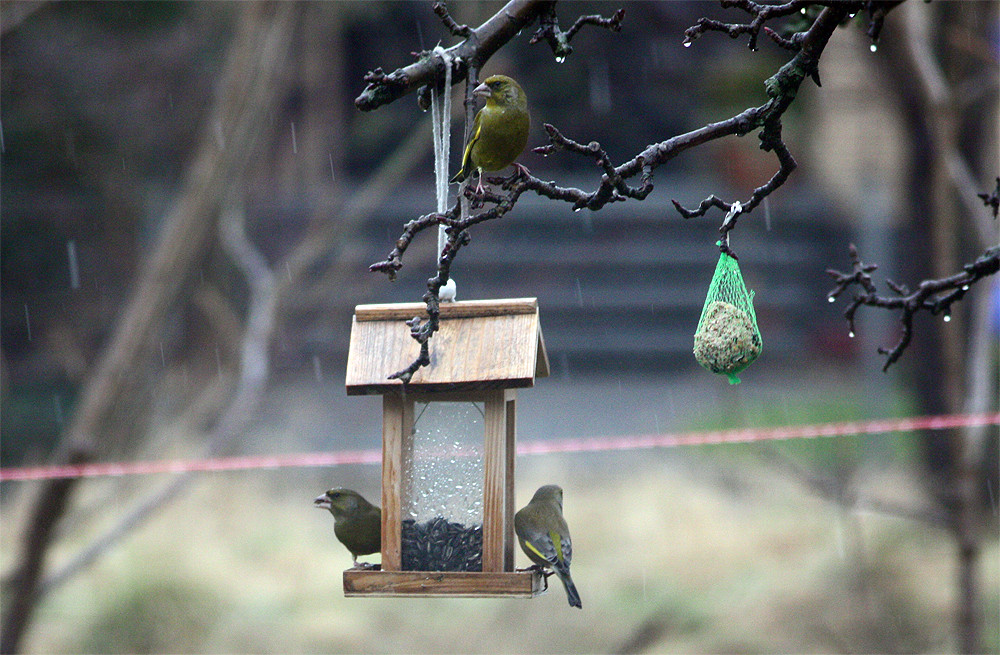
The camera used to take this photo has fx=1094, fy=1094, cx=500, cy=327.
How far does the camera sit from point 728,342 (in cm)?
224

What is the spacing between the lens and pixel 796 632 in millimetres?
5574

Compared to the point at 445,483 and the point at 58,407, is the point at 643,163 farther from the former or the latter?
the point at 58,407

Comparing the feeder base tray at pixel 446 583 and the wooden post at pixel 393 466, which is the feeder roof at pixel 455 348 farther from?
the feeder base tray at pixel 446 583

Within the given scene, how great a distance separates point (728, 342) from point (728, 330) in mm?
27

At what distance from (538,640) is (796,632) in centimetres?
132

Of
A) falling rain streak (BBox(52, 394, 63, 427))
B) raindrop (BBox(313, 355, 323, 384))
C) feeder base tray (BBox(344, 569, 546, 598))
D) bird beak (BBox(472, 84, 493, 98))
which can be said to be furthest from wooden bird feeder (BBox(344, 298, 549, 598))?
raindrop (BBox(313, 355, 323, 384))

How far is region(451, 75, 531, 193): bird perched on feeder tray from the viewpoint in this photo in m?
2.05

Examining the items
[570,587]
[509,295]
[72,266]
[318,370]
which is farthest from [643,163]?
[318,370]

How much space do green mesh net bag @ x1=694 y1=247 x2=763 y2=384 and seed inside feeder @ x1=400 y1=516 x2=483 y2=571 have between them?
605mm

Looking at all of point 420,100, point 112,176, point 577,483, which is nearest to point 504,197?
point 420,100

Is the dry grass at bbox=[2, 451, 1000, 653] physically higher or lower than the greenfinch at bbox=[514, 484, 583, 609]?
lower

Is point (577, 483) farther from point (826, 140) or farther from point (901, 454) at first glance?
point (826, 140)

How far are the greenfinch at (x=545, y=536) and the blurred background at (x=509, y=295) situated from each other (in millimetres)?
2483

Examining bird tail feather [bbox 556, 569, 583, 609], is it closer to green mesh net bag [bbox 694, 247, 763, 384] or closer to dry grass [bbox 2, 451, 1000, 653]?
green mesh net bag [bbox 694, 247, 763, 384]
